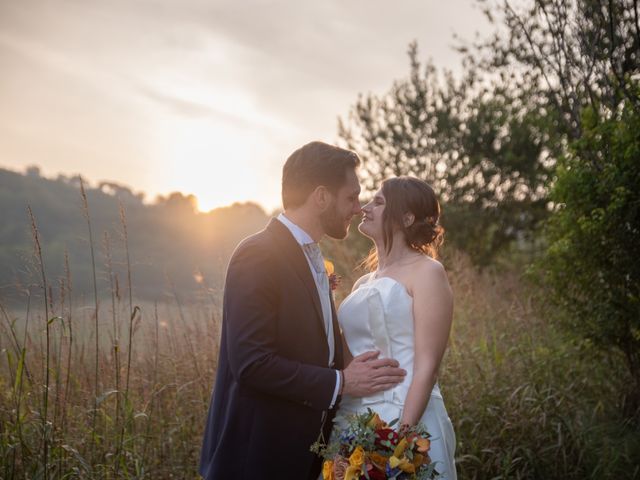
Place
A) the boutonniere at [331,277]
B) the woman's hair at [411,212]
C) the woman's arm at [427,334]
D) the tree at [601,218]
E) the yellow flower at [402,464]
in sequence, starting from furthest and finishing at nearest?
1. the tree at [601,218]
2. the woman's hair at [411,212]
3. the boutonniere at [331,277]
4. the woman's arm at [427,334]
5. the yellow flower at [402,464]

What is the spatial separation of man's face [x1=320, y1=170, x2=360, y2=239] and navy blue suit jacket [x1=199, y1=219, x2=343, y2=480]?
0.82 ft

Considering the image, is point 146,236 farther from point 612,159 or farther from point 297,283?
point 297,283

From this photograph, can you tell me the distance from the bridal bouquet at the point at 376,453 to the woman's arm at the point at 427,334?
282mm

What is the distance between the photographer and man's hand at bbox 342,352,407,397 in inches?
99.7

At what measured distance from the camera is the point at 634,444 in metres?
4.63

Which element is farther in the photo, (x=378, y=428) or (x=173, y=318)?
(x=173, y=318)

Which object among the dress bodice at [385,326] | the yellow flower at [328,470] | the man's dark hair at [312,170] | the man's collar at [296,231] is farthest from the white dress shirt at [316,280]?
the yellow flower at [328,470]

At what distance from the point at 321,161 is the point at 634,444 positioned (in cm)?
358

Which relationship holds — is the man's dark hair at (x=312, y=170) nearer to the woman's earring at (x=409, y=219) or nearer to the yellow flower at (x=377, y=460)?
the woman's earring at (x=409, y=219)

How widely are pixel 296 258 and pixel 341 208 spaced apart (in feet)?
1.10

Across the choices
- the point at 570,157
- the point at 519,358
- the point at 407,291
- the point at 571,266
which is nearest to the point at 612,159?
the point at 570,157

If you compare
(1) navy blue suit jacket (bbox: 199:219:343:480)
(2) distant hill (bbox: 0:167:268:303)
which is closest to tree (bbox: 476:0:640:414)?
(1) navy blue suit jacket (bbox: 199:219:343:480)

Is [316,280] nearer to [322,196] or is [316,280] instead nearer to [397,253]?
[322,196]

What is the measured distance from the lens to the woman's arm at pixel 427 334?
260 centimetres
